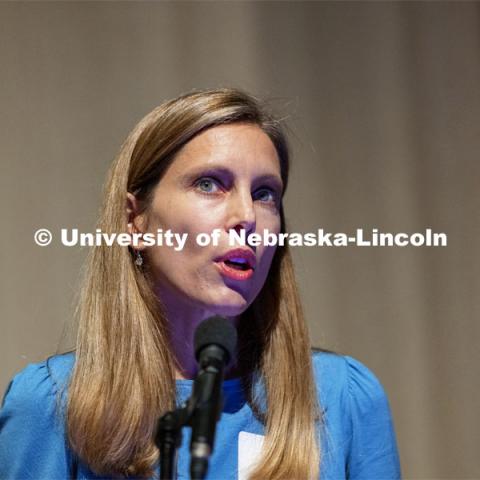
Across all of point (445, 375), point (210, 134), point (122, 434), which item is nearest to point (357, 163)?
point (445, 375)

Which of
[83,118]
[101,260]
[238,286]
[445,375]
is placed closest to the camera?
[238,286]

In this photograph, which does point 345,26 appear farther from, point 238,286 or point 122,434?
point 122,434

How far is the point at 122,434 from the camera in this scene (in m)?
1.38

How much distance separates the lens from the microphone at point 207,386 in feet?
2.98

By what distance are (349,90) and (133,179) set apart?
0.79 meters

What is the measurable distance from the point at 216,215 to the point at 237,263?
0.08 m

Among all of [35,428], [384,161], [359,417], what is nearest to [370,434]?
[359,417]

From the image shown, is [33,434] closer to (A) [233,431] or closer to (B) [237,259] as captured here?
(A) [233,431]

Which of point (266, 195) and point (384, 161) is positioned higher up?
point (384, 161)

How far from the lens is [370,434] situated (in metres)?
1.50

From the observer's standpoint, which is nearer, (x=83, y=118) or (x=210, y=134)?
(x=210, y=134)

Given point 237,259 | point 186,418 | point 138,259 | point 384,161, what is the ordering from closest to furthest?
1. point 186,418
2. point 237,259
3. point 138,259
4. point 384,161

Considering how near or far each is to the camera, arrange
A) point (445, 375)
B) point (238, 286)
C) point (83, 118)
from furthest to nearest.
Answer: point (445, 375)
point (83, 118)
point (238, 286)

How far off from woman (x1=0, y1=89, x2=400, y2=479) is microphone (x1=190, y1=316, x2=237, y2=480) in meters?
0.36
